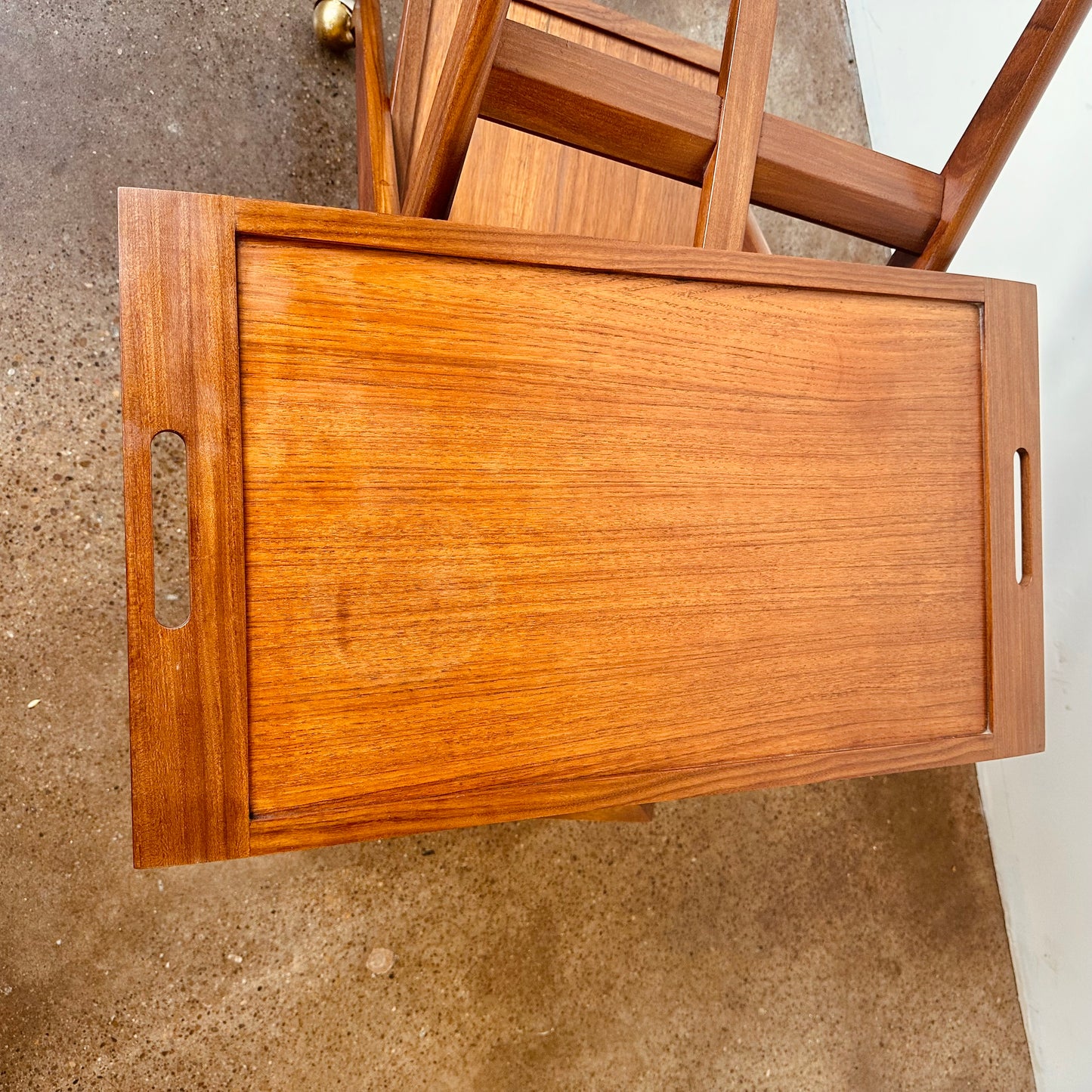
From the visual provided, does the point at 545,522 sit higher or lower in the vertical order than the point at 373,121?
lower

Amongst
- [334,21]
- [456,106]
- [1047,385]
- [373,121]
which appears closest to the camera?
[456,106]

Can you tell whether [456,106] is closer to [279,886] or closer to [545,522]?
[545,522]

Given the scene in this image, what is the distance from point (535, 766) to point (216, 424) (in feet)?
1.22

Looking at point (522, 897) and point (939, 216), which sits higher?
point (939, 216)

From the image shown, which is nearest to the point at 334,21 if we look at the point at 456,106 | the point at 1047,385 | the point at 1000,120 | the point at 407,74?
the point at 407,74

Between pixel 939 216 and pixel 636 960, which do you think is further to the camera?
pixel 636 960

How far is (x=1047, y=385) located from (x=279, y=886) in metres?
1.48

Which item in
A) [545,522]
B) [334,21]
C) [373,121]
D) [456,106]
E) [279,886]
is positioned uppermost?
[334,21]

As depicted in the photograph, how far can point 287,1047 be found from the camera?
1.11 metres

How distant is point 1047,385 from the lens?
49.9 inches

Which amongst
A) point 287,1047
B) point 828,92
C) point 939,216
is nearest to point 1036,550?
point 939,216

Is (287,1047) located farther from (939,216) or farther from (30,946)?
(939,216)

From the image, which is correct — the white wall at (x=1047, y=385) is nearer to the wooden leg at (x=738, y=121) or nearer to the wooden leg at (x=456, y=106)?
the wooden leg at (x=738, y=121)

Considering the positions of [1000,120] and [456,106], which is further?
[1000,120]
